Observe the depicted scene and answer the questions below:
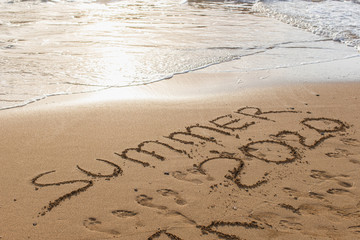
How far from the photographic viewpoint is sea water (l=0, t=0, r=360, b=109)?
543 centimetres

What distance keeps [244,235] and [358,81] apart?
146 inches

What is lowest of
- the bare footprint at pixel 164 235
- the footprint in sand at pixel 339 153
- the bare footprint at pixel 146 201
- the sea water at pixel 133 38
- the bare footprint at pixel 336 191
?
the bare footprint at pixel 164 235

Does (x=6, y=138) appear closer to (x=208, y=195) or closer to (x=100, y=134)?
(x=100, y=134)

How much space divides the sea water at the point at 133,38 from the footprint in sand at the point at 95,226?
2467 millimetres

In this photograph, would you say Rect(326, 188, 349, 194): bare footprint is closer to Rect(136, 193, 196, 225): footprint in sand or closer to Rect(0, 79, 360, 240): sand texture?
Rect(0, 79, 360, 240): sand texture

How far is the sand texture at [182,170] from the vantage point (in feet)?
7.79

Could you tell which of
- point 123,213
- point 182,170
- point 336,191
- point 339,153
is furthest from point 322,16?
point 123,213

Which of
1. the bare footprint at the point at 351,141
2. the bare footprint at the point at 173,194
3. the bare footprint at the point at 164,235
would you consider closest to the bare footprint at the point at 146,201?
the bare footprint at the point at 173,194

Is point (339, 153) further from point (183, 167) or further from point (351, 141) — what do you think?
point (183, 167)

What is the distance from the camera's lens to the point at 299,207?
254 centimetres

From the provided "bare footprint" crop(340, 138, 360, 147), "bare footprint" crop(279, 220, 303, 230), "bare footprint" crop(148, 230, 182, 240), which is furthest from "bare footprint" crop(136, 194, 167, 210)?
"bare footprint" crop(340, 138, 360, 147)

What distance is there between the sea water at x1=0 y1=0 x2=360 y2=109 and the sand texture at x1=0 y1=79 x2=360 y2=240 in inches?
43.7

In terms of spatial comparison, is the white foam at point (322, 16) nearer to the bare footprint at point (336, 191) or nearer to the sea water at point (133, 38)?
the sea water at point (133, 38)


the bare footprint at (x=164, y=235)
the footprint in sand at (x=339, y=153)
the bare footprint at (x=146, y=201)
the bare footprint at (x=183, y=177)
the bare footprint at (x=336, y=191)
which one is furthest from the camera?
the footprint in sand at (x=339, y=153)
